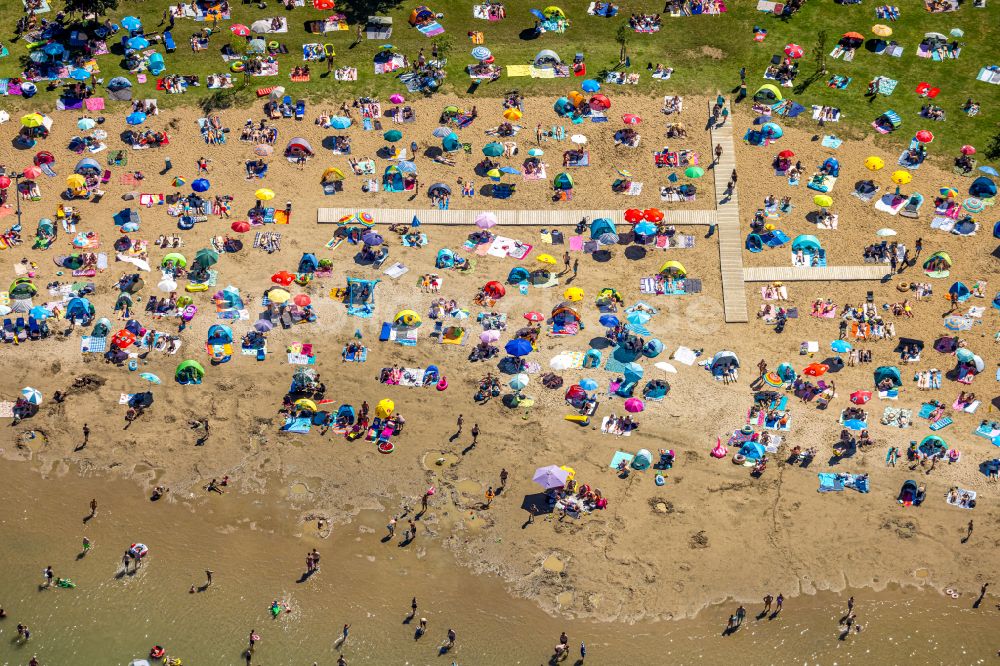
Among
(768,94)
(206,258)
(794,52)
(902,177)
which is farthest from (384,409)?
(794,52)

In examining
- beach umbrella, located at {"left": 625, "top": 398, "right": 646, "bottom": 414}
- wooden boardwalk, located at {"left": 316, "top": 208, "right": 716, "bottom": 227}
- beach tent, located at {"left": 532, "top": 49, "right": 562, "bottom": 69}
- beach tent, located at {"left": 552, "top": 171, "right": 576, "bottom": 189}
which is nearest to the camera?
beach umbrella, located at {"left": 625, "top": 398, "right": 646, "bottom": 414}

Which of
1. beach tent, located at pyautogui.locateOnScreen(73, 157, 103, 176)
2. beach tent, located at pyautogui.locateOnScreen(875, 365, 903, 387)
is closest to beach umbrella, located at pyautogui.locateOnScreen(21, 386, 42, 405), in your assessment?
beach tent, located at pyautogui.locateOnScreen(73, 157, 103, 176)

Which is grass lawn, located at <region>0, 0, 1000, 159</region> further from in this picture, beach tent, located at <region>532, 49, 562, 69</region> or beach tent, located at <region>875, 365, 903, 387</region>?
beach tent, located at <region>875, 365, 903, 387</region>

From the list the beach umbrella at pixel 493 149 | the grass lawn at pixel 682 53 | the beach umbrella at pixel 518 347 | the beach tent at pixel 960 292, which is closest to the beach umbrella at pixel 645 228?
the grass lawn at pixel 682 53

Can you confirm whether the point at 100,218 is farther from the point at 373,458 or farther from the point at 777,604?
the point at 777,604

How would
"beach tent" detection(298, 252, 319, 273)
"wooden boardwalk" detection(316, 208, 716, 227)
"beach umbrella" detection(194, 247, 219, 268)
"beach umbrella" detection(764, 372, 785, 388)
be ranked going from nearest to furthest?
"beach umbrella" detection(764, 372, 785, 388) → "beach umbrella" detection(194, 247, 219, 268) → "beach tent" detection(298, 252, 319, 273) → "wooden boardwalk" detection(316, 208, 716, 227)

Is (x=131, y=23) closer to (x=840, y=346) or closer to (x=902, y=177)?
(x=840, y=346)

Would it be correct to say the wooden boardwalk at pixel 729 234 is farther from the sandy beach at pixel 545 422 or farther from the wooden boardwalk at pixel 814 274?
the wooden boardwalk at pixel 814 274
